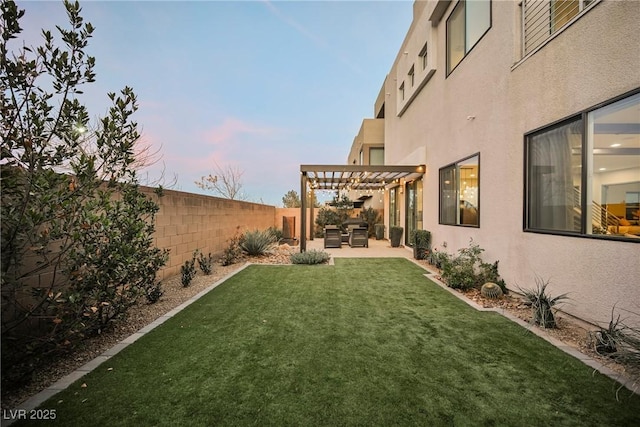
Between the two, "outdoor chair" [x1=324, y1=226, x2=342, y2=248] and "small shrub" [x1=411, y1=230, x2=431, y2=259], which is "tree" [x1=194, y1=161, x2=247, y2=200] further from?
"small shrub" [x1=411, y1=230, x2=431, y2=259]

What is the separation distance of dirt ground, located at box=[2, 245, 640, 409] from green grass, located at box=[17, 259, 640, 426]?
30cm

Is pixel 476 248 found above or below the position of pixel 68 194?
below

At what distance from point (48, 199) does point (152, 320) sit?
232 cm

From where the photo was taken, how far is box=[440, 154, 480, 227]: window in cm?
616

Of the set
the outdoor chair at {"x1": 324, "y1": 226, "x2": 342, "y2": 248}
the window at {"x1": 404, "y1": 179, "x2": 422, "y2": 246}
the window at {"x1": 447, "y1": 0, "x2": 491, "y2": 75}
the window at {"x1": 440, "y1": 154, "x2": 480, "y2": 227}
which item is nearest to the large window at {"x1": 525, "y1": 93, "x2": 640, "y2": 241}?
the window at {"x1": 440, "y1": 154, "x2": 480, "y2": 227}

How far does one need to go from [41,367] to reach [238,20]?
1240cm

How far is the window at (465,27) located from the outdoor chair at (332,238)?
6735mm

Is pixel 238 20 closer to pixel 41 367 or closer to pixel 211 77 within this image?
pixel 211 77

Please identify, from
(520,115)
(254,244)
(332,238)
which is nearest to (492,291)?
(520,115)

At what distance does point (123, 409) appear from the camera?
205cm

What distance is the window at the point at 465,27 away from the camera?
584cm

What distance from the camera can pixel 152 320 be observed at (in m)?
3.84

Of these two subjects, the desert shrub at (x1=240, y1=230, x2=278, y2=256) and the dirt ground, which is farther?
the desert shrub at (x1=240, y1=230, x2=278, y2=256)

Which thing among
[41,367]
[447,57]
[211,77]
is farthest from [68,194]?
[211,77]
